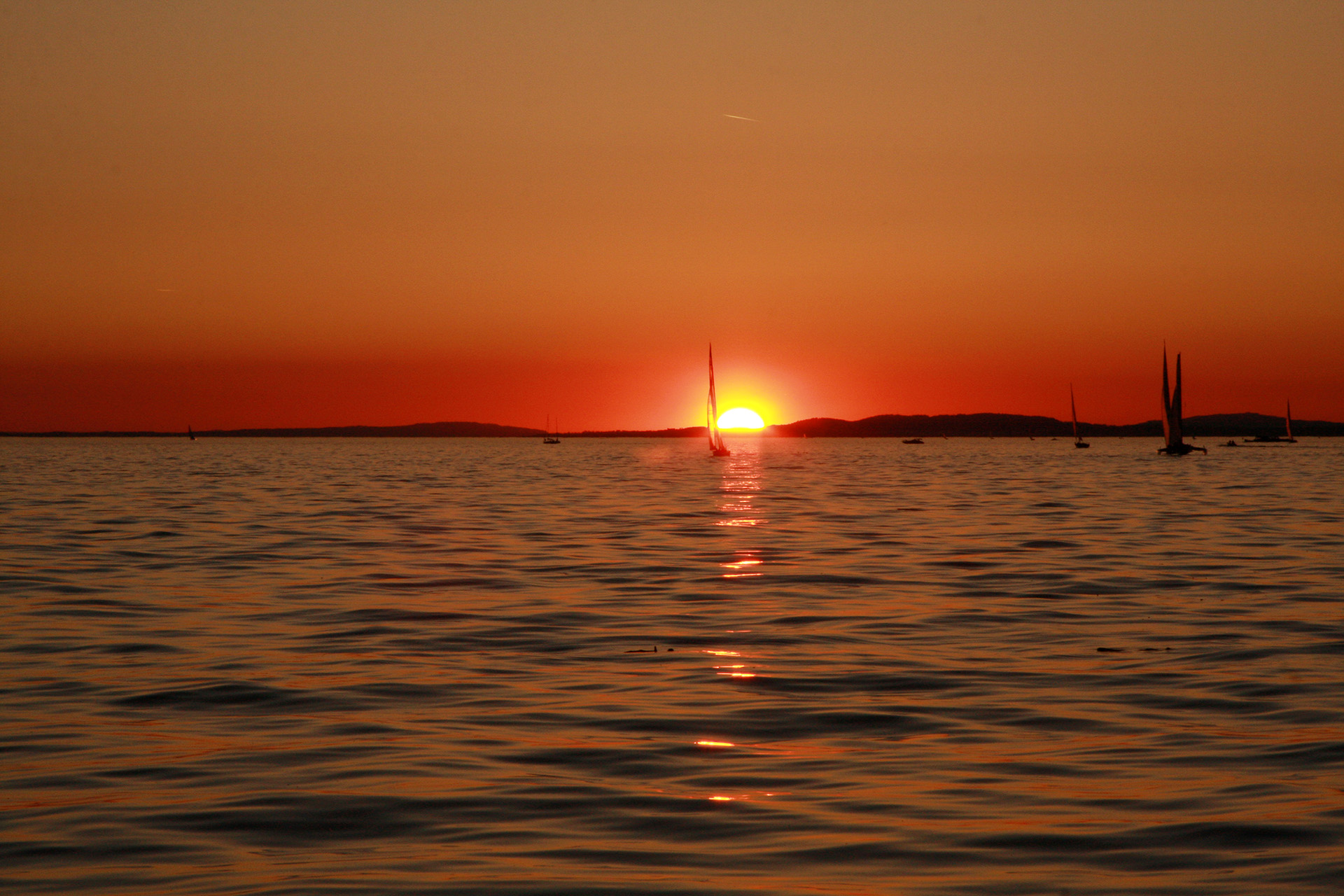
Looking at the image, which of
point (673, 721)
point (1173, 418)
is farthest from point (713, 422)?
point (673, 721)

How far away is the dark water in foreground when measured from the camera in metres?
8.23

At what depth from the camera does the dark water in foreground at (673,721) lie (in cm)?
823

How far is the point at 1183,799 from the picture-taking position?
31.4ft

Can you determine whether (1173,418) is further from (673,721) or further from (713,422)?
(673,721)

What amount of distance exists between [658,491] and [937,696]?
55.6 meters

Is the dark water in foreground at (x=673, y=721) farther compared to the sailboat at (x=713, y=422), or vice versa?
the sailboat at (x=713, y=422)

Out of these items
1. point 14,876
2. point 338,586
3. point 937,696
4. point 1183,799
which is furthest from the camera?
point 338,586

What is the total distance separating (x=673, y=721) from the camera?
40.6 ft

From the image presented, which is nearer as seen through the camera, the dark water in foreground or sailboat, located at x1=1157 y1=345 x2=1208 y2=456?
the dark water in foreground

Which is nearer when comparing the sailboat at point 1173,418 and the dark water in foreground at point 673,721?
the dark water in foreground at point 673,721

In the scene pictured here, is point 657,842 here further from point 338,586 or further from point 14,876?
point 338,586

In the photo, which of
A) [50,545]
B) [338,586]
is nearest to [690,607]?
[338,586]

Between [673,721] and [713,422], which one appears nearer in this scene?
[673,721]

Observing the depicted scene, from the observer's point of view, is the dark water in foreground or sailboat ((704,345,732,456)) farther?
sailboat ((704,345,732,456))
